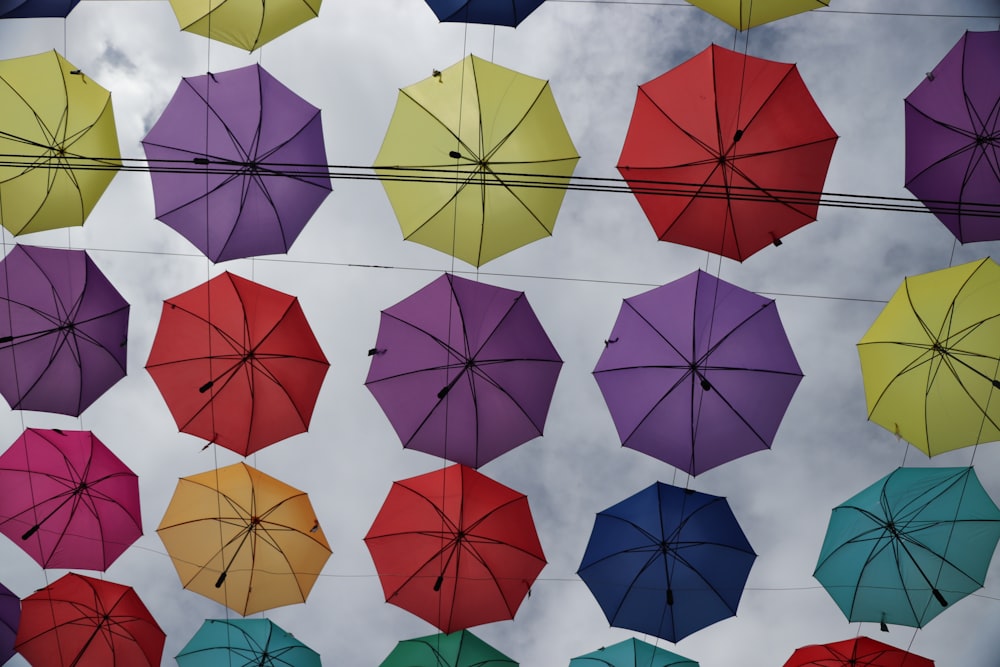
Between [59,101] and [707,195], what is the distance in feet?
34.3

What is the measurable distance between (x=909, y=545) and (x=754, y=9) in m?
9.39

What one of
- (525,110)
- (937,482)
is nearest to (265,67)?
(525,110)

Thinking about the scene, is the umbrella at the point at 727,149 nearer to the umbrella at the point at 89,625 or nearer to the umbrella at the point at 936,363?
the umbrella at the point at 936,363

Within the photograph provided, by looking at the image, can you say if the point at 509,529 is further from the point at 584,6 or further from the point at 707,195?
the point at 584,6

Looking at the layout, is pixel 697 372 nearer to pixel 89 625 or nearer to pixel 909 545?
pixel 909 545

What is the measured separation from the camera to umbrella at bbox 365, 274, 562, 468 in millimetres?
11648

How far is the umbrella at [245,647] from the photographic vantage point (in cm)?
1298

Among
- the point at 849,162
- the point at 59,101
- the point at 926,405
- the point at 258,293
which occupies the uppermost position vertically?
the point at 849,162

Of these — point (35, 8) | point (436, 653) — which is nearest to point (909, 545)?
point (436, 653)

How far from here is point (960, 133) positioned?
36.1ft

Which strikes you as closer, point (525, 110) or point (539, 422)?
point (525, 110)

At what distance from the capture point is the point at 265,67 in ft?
40.7

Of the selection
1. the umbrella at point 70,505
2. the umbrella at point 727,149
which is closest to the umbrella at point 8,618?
the umbrella at point 70,505

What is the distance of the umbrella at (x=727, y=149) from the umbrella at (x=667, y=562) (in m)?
4.65
